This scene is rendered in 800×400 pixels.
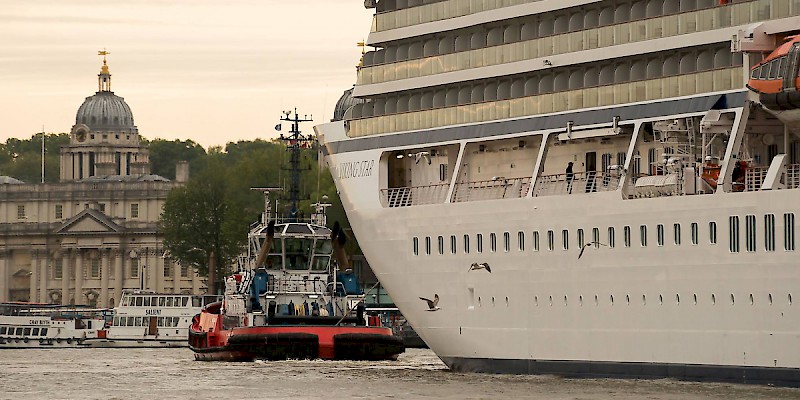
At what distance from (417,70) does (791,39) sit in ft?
47.2

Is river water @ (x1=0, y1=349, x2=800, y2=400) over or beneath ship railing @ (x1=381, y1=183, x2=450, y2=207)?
Result: beneath

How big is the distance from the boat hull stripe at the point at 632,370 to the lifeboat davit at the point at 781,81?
544cm

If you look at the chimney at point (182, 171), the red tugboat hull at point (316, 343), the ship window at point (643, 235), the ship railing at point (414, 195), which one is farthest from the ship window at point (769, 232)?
the chimney at point (182, 171)

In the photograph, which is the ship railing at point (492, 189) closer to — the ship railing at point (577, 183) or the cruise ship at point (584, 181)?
the cruise ship at point (584, 181)

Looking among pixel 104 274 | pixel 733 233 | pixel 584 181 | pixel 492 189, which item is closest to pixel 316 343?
pixel 492 189

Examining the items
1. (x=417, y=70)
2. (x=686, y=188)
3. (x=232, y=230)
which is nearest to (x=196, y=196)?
(x=232, y=230)

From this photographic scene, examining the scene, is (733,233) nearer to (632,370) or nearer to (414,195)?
(632,370)

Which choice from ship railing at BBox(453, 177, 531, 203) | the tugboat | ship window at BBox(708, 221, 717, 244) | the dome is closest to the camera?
ship window at BBox(708, 221, 717, 244)

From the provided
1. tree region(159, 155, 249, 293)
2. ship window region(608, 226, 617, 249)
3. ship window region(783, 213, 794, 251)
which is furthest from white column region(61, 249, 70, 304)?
ship window region(783, 213, 794, 251)

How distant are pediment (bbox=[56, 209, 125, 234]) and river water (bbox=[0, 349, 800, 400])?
112 m

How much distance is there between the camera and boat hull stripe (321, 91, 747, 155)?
49875 millimetres

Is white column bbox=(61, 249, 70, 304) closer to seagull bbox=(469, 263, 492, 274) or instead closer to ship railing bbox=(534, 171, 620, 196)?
seagull bbox=(469, 263, 492, 274)

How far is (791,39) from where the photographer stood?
47.4 meters

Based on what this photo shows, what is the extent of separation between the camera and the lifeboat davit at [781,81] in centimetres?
4691
